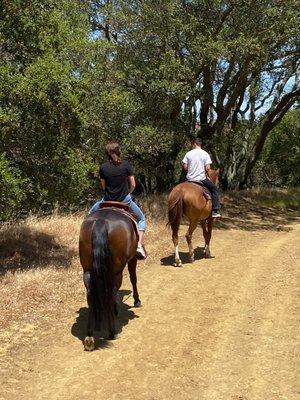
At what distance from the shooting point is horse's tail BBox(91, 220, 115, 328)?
6176 mm

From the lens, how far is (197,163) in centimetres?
1123

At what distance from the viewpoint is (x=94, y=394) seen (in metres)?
5.00

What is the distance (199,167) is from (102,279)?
222 inches

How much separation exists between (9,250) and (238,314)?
6060 millimetres

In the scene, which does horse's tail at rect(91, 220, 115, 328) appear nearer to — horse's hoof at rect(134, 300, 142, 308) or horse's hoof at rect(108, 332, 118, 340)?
horse's hoof at rect(108, 332, 118, 340)

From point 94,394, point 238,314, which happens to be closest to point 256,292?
point 238,314

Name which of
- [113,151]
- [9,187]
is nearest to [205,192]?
[113,151]

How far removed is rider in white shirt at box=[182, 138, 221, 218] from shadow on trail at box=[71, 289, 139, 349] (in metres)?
4.01

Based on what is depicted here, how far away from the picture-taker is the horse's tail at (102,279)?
618 cm

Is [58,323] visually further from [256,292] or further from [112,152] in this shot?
[256,292]

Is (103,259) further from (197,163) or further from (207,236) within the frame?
(207,236)

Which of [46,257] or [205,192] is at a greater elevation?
[205,192]

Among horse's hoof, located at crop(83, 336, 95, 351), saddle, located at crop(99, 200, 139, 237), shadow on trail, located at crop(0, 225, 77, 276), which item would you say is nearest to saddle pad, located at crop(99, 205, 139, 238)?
saddle, located at crop(99, 200, 139, 237)

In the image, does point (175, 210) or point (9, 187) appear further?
point (175, 210)
